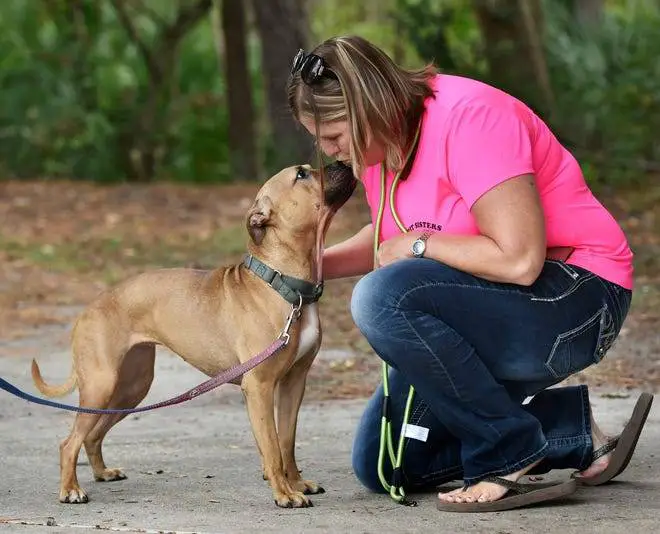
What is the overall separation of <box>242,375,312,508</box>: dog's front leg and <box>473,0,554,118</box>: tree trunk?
10055 mm

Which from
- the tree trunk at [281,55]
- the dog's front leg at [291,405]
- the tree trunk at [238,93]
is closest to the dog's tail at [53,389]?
the dog's front leg at [291,405]

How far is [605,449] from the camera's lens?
15.6 feet

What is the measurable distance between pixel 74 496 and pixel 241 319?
861mm

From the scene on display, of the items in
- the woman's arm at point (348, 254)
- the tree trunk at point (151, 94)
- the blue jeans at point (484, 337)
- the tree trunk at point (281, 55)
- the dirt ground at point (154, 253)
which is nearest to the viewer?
the blue jeans at point (484, 337)

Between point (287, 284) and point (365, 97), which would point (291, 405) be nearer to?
point (287, 284)

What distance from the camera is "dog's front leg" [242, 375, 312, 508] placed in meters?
4.51

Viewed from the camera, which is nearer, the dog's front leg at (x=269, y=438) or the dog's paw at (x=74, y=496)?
the dog's front leg at (x=269, y=438)

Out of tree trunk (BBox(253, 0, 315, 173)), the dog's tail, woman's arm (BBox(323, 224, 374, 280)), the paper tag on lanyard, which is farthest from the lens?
tree trunk (BBox(253, 0, 315, 173))

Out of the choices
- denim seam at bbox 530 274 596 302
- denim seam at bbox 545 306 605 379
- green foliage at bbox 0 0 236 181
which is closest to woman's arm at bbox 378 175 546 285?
denim seam at bbox 530 274 596 302

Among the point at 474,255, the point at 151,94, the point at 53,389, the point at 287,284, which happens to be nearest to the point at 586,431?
the point at 474,255

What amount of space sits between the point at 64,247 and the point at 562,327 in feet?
28.1

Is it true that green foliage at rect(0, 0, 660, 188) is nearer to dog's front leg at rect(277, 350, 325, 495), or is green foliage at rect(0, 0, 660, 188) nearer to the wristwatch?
dog's front leg at rect(277, 350, 325, 495)

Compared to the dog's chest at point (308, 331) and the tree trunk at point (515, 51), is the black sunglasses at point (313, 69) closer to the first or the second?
the dog's chest at point (308, 331)

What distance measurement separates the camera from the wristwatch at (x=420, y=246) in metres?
4.38
